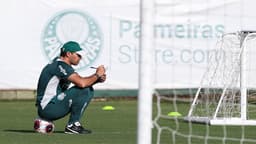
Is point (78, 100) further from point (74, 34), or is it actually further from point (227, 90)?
point (74, 34)

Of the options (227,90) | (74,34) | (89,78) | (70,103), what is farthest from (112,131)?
(74,34)

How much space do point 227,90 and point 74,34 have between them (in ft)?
16.7

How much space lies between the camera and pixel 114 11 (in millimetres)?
17750

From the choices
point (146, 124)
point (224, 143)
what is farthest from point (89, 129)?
point (146, 124)

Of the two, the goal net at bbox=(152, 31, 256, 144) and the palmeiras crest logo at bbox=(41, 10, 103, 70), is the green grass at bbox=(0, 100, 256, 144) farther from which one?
the palmeiras crest logo at bbox=(41, 10, 103, 70)

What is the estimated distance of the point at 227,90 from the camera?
42.5 ft

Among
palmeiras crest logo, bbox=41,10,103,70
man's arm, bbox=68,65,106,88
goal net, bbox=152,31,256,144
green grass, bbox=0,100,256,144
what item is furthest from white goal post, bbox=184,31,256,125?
palmeiras crest logo, bbox=41,10,103,70

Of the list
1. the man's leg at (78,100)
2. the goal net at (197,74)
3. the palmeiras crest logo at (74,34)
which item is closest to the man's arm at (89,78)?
the man's leg at (78,100)

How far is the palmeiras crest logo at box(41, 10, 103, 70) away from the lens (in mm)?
17297

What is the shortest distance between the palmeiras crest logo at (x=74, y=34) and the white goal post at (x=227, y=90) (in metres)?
3.58

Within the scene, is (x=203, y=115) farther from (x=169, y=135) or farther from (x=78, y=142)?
(x=78, y=142)

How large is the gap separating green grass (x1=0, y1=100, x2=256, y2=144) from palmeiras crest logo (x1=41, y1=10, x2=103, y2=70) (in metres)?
2.33

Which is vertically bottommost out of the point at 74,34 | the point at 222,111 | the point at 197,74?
the point at 222,111

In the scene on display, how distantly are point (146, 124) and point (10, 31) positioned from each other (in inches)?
440
